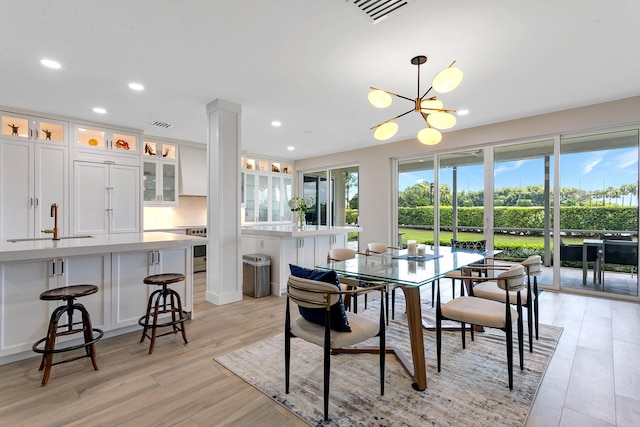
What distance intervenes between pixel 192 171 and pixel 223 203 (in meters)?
2.86

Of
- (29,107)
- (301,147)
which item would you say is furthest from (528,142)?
(29,107)

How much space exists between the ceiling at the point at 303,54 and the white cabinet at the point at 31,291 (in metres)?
1.88

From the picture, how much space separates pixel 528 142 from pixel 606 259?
6.56ft

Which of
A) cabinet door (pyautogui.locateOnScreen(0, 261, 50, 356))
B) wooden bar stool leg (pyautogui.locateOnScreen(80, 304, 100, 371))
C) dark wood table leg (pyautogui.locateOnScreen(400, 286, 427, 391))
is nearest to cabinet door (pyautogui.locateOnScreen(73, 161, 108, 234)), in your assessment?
cabinet door (pyautogui.locateOnScreen(0, 261, 50, 356))

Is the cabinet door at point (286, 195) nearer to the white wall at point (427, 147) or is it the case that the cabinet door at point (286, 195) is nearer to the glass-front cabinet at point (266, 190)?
the glass-front cabinet at point (266, 190)

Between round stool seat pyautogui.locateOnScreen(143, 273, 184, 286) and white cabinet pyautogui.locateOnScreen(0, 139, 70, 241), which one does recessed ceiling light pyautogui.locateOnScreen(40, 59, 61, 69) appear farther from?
round stool seat pyautogui.locateOnScreen(143, 273, 184, 286)

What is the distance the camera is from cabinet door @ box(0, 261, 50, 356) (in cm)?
238

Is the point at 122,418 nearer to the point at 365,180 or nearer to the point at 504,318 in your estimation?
the point at 504,318

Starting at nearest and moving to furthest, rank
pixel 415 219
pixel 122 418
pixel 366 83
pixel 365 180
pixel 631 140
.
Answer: pixel 122 418 < pixel 366 83 < pixel 631 140 < pixel 415 219 < pixel 365 180

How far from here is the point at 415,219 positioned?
6258 mm

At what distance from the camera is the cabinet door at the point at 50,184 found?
14.5ft

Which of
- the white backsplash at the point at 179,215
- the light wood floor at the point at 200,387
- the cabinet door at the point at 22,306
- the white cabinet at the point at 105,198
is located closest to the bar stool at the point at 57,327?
the light wood floor at the point at 200,387

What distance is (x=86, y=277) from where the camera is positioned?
9.02ft

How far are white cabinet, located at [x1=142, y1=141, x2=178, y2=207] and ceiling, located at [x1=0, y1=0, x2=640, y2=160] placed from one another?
132cm
